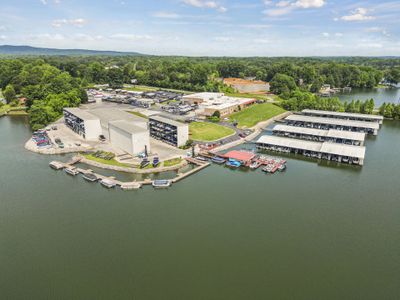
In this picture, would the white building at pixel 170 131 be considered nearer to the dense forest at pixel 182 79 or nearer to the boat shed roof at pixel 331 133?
the boat shed roof at pixel 331 133

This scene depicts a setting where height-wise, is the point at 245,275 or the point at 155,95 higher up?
the point at 155,95

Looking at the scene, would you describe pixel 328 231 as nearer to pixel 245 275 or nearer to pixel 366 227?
pixel 366 227

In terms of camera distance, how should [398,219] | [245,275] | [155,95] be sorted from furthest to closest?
[155,95], [398,219], [245,275]

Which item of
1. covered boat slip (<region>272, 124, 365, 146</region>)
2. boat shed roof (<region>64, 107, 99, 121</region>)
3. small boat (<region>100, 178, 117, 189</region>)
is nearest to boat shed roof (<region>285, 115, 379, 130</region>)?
covered boat slip (<region>272, 124, 365, 146</region>)

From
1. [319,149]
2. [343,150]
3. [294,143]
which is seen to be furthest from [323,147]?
[294,143]

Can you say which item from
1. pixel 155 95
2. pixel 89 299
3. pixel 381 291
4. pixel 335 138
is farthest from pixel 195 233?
pixel 155 95

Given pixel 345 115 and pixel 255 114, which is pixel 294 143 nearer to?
pixel 255 114
